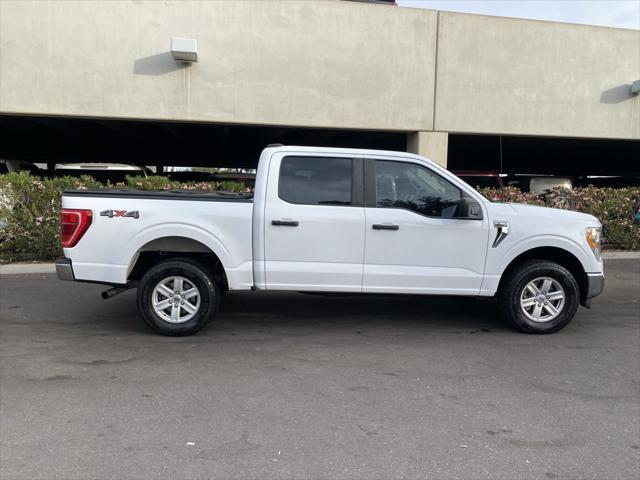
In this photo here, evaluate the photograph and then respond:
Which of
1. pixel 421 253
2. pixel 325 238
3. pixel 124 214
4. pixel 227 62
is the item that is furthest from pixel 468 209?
pixel 227 62

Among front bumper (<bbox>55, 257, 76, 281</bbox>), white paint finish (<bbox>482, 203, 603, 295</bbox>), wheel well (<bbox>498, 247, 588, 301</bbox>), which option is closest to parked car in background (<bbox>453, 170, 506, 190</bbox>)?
wheel well (<bbox>498, 247, 588, 301</bbox>)

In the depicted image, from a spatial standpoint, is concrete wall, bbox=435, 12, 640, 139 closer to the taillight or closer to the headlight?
the headlight

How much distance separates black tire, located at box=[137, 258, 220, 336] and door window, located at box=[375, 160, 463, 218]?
2054mm

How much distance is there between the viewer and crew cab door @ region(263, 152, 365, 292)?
537 centimetres

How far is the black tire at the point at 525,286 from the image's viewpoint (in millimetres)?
5605

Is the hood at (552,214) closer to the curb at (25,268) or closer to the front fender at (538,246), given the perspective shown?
the front fender at (538,246)

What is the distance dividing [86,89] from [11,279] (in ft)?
14.0

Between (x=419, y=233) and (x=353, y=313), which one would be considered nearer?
(x=419, y=233)

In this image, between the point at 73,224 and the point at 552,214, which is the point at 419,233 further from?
the point at 73,224

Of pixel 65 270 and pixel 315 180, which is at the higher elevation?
pixel 315 180

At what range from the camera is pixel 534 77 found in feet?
38.4

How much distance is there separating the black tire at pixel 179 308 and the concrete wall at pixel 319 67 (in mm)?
→ 6202

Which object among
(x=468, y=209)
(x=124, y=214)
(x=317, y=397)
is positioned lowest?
(x=317, y=397)

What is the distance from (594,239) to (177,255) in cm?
469
